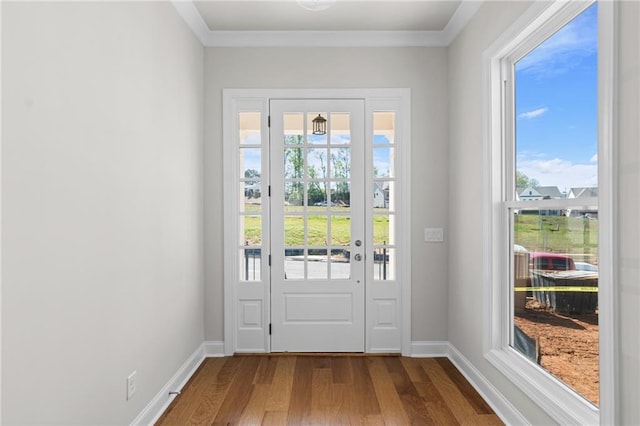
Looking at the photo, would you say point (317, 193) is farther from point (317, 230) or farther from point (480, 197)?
point (480, 197)

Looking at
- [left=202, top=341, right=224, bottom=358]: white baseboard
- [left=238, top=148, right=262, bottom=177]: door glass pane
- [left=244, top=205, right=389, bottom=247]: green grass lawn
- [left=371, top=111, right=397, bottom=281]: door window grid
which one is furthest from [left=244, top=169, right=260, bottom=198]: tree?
[left=202, top=341, right=224, bottom=358]: white baseboard

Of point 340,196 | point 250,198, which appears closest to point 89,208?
point 250,198

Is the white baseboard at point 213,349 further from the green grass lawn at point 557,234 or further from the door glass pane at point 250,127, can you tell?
the green grass lawn at point 557,234

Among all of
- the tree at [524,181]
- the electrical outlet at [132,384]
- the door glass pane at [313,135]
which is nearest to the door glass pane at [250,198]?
the door glass pane at [313,135]

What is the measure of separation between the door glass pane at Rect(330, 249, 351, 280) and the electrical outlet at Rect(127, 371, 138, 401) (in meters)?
1.79

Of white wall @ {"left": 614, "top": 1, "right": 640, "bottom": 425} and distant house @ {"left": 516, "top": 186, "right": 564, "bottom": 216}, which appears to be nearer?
white wall @ {"left": 614, "top": 1, "right": 640, "bottom": 425}

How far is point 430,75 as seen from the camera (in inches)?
138

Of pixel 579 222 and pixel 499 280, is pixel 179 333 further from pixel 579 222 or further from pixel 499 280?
pixel 579 222

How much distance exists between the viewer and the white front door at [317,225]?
3520 millimetres

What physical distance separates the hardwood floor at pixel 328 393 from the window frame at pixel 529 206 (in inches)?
18.3

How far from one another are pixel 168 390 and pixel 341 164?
2.18 metres

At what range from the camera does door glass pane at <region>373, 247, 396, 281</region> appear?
3529mm

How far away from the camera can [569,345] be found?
6.55 ft

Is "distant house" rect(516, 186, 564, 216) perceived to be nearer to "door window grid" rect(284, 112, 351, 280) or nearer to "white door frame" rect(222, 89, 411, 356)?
"white door frame" rect(222, 89, 411, 356)
